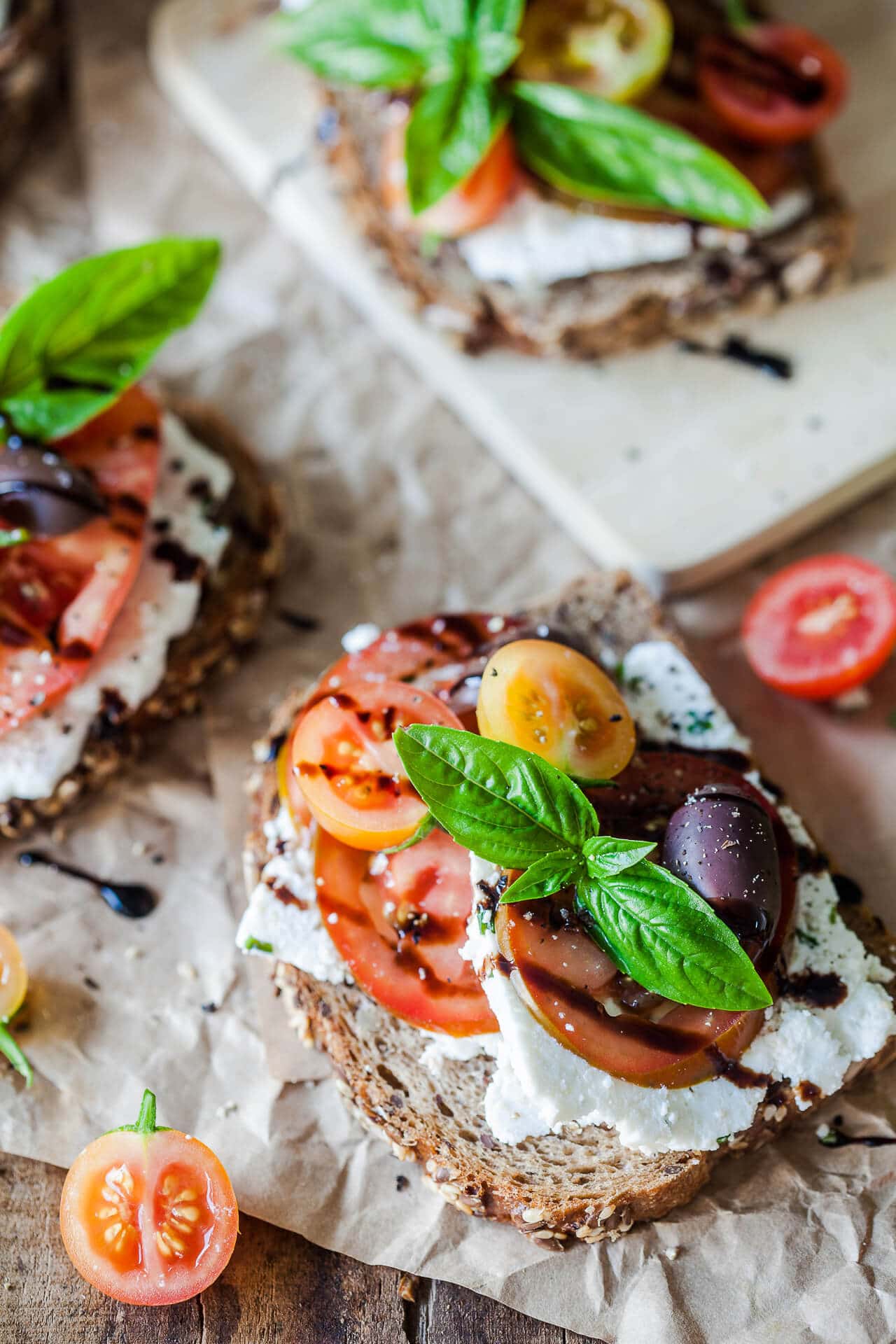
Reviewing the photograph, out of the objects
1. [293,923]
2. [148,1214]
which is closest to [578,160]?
[293,923]

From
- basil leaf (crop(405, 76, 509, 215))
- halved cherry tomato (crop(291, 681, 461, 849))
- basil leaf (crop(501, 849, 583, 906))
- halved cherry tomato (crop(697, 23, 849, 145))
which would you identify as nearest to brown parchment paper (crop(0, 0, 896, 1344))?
halved cherry tomato (crop(291, 681, 461, 849))

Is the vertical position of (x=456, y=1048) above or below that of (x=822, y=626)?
above

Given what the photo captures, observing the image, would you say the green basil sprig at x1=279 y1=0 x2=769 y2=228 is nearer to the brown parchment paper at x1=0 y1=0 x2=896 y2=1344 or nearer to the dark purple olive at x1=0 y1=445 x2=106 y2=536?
the brown parchment paper at x1=0 y1=0 x2=896 y2=1344

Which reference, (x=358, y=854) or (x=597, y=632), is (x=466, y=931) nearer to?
(x=358, y=854)

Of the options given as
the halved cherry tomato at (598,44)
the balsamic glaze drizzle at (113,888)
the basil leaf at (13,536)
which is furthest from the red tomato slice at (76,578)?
the halved cherry tomato at (598,44)

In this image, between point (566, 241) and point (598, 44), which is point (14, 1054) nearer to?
point (566, 241)

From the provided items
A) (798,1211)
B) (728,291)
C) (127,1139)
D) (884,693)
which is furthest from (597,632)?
(127,1139)

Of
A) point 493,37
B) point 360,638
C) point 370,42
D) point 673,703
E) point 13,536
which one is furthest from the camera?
point 370,42
